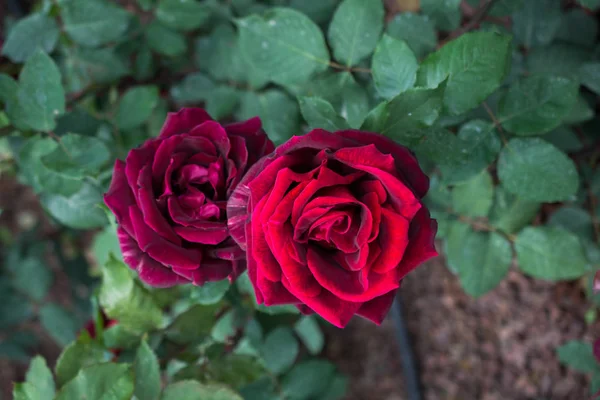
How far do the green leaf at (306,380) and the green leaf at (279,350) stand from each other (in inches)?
1.7

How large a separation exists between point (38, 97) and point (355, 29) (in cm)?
52

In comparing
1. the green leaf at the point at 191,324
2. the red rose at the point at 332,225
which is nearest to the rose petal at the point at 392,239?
the red rose at the point at 332,225

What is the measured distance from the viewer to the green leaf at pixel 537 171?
2.47ft

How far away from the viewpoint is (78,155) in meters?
0.80

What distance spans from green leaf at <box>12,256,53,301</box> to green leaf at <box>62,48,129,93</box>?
68cm

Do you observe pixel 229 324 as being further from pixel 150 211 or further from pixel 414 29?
pixel 414 29

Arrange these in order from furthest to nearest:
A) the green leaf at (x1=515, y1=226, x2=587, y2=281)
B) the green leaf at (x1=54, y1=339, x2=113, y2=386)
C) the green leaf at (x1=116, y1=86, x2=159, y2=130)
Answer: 1. the green leaf at (x1=116, y1=86, x2=159, y2=130)
2. the green leaf at (x1=515, y1=226, x2=587, y2=281)
3. the green leaf at (x1=54, y1=339, x2=113, y2=386)

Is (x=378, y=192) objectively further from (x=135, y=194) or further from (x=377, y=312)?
(x=135, y=194)

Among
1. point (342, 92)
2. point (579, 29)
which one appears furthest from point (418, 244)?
point (579, 29)

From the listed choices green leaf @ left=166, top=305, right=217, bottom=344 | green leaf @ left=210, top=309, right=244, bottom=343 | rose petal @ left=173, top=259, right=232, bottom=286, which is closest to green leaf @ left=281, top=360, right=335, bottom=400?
green leaf @ left=210, top=309, right=244, bottom=343

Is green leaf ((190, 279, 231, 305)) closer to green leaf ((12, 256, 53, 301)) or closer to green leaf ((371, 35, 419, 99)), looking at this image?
green leaf ((371, 35, 419, 99))

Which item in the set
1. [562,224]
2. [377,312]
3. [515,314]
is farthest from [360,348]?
[377,312]

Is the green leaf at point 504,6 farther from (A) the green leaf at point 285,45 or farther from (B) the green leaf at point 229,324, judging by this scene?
(B) the green leaf at point 229,324

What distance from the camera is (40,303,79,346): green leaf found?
1386 mm
